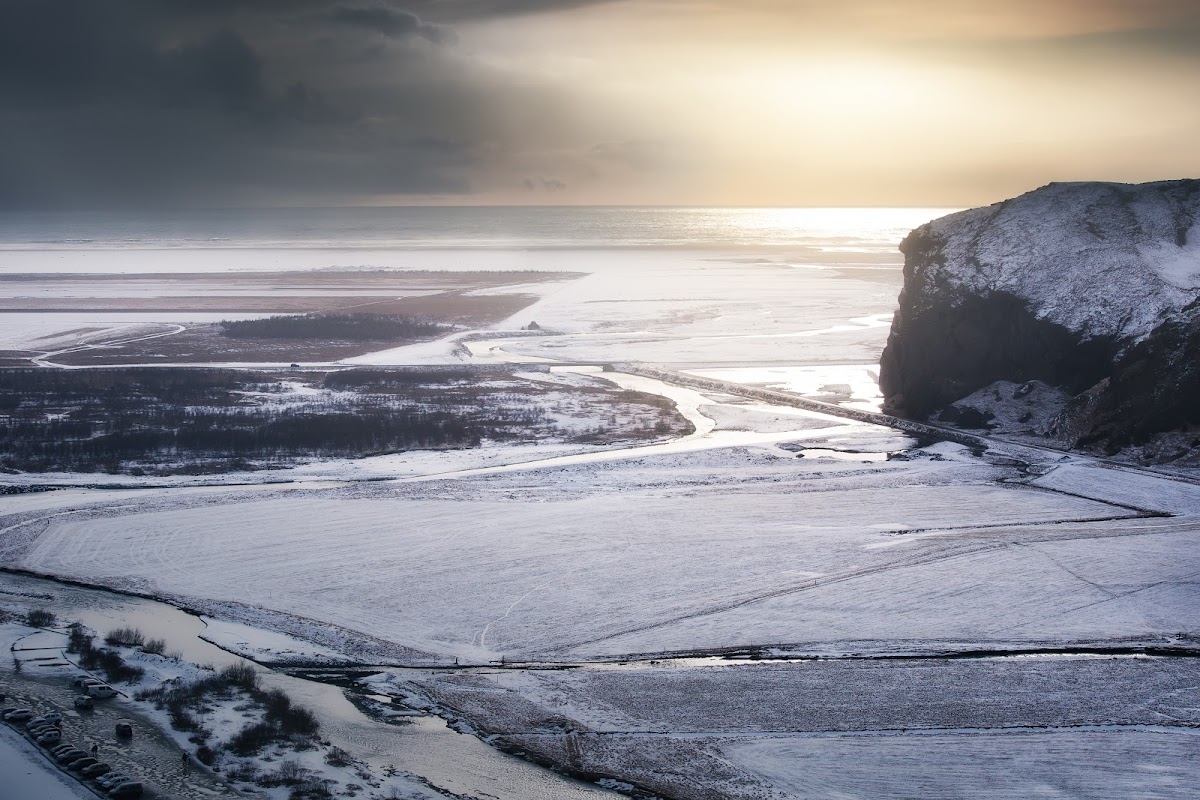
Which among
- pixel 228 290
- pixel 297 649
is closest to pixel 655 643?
pixel 297 649

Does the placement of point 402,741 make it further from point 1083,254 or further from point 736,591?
point 1083,254

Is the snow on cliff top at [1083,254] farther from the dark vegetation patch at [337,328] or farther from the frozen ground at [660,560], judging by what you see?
the dark vegetation patch at [337,328]

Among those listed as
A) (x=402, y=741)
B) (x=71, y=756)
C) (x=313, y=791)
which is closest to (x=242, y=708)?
(x=71, y=756)

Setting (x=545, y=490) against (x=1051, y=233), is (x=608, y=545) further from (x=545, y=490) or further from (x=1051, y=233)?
(x=1051, y=233)

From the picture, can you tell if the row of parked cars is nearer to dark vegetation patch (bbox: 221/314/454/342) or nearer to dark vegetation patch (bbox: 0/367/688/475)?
dark vegetation patch (bbox: 0/367/688/475)

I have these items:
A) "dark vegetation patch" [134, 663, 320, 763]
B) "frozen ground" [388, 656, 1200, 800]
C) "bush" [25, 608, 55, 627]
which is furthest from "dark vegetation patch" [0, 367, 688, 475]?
"frozen ground" [388, 656, 1200, 800]

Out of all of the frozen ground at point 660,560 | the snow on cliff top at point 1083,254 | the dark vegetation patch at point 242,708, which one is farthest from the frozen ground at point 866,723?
the snow on cliff top at point 1083,254
